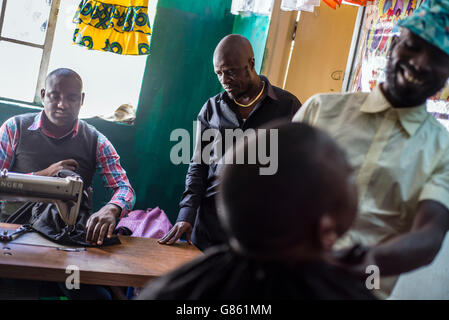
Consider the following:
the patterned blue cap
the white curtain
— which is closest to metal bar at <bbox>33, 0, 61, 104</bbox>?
the white curtain

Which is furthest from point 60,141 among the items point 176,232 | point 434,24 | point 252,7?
point 434,24

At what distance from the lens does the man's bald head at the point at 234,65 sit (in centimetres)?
296

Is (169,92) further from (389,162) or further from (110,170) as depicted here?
(389,162)

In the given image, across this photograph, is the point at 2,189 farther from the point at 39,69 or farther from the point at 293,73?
the point at 293,73

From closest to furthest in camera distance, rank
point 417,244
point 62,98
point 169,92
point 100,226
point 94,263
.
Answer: point 417,244 < point 94,263 < point 100,226 < point 62,98 < point 169,92

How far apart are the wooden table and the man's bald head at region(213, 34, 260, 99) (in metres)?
1.13

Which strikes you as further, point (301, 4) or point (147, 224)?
point (147, 224)

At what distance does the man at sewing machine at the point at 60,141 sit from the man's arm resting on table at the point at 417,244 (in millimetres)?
1786

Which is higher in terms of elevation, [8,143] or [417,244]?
[417,244]

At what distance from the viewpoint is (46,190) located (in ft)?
7.18

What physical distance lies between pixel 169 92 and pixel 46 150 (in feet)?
5.79

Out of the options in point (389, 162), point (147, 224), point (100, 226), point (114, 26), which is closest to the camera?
point (389, 162)

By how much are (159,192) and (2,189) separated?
8.32 ft
